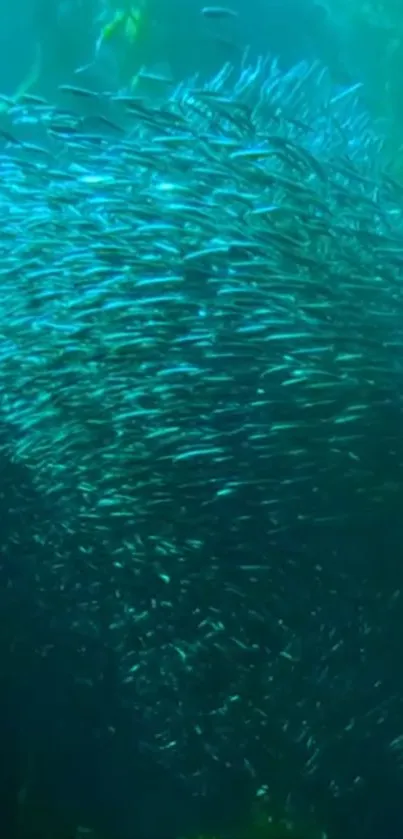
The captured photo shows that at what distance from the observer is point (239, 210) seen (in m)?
4.49

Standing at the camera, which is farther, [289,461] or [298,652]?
[298,652]

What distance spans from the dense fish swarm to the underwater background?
18 millimetres

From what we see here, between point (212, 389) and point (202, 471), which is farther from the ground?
point (212, 389)

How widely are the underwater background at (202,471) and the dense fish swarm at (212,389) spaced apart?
18mm

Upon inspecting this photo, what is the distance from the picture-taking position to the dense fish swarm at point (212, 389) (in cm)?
424

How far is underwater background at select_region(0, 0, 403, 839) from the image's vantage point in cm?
428

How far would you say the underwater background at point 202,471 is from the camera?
4.28 m

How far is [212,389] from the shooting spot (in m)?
4.77

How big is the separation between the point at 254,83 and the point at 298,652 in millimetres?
3176

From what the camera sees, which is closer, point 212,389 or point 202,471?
point 212,389

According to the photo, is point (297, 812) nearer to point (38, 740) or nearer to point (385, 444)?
point (38, 740)

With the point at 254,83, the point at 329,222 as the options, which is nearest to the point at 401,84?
the point at 254,83

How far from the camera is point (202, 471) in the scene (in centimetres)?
497

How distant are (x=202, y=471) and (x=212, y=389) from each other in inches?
19.6
